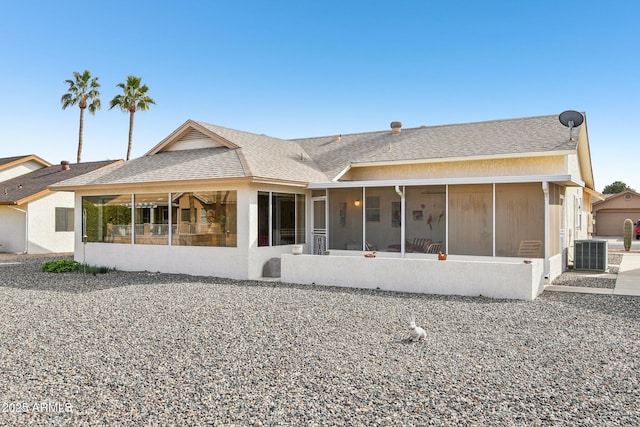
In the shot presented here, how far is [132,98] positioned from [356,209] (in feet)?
94.5

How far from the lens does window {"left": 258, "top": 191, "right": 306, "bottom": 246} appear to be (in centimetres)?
1363

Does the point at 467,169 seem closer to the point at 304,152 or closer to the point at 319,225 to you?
the point at 319,225

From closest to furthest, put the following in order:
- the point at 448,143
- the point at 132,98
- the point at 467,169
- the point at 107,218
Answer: the point at 467,169 < the point at 107,218 < the point at 448,143 < the point at 132,98

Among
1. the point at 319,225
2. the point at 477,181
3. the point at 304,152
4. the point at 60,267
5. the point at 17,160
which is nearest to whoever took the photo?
the point at 477,181

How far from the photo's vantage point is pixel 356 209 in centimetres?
1416

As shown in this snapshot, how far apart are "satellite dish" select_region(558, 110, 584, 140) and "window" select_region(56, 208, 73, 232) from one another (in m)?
23.4

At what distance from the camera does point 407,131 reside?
64.0 ft

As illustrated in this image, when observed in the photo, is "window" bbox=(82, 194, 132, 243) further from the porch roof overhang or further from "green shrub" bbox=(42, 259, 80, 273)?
the porch roof overhang

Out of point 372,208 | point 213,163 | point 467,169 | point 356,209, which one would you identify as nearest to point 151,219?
point 213,163

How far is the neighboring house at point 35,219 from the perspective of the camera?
22.8 m

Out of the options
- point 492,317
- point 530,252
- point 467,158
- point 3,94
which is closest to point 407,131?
point 467,158

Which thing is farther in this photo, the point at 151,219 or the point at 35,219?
the point at 35,219

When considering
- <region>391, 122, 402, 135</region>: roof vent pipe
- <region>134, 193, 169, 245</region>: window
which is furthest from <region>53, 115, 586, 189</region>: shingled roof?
<region>134, 193, 169, 245</region>: window

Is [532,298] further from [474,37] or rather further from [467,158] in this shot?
[474,37]
